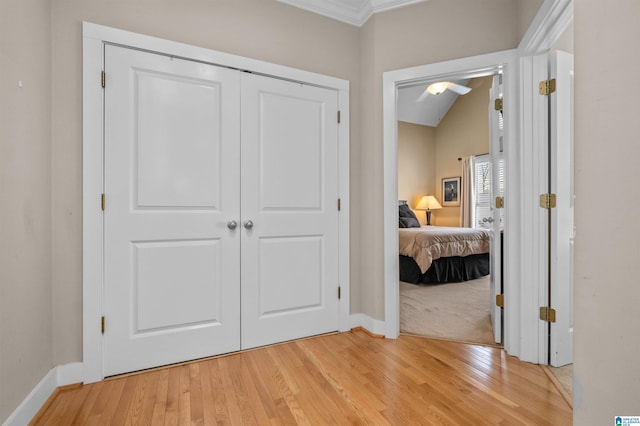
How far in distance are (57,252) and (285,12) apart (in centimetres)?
224

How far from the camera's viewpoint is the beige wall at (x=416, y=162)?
7262 mm

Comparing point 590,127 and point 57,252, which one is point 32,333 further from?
point 590,127

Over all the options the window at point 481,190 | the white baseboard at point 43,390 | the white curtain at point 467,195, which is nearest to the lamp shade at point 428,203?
the white curtain at point 467,195

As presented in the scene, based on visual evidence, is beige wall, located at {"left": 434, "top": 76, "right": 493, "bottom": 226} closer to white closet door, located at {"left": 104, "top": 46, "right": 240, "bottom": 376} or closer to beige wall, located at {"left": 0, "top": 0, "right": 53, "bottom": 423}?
white closet door, located at {"left": 104, "top": 46, "right": 240, "bottom": 376}

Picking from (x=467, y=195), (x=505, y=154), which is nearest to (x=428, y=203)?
(x=467, y=195)

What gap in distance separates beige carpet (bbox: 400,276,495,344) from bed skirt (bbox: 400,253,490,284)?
122 millimetres

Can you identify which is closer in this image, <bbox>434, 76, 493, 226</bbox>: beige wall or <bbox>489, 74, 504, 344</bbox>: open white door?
<bbox>489, 74, 504, 344</bbox>: open white door

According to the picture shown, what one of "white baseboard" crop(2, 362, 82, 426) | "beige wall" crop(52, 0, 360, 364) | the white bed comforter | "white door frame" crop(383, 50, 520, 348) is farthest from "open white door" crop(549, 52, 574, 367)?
"white baseboard" crop(2, 362, 82, 426)

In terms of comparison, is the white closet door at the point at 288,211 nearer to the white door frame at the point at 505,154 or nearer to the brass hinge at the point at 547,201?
the white door frame at the point at 505,154

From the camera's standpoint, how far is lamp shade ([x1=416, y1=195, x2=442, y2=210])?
286 inches

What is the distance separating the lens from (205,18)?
6.77 feet

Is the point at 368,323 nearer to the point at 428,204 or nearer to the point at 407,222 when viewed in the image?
the point at 407,222

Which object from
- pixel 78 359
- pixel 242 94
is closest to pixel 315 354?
pixel 78 359

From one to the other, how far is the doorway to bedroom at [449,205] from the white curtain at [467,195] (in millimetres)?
20
